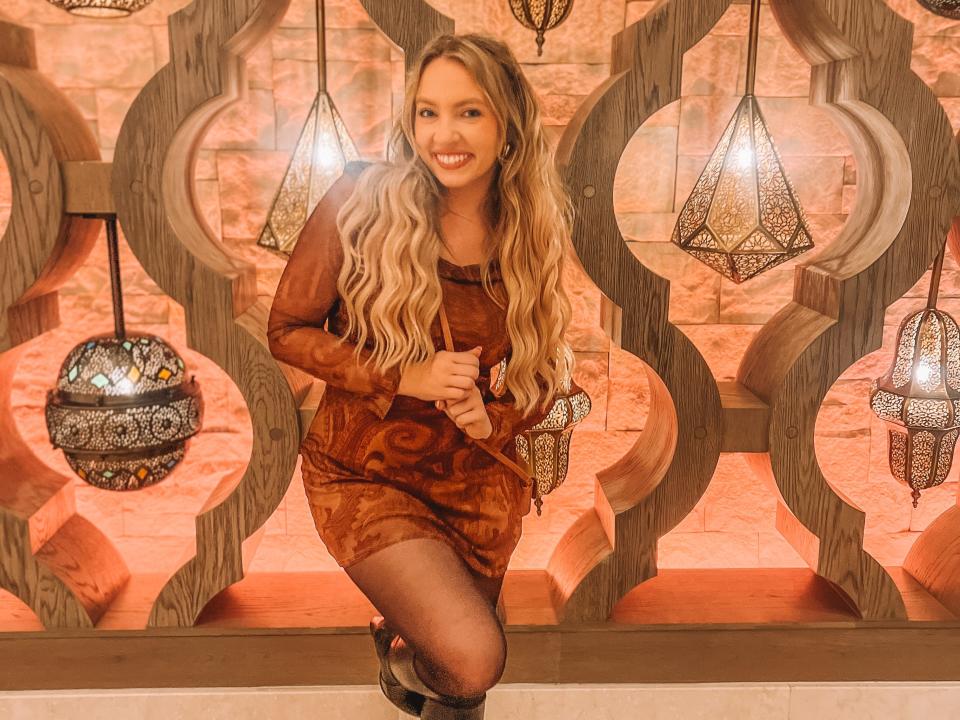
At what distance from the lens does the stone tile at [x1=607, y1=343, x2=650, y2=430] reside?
2199mm

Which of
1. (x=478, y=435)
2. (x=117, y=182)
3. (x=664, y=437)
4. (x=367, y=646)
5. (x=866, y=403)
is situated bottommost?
(x=367, y=646)

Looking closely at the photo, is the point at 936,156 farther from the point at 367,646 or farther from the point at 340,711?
the point at 340,711

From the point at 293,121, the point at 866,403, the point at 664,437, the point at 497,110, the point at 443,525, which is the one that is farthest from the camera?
the point at 866,403

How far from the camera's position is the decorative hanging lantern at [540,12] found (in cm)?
148

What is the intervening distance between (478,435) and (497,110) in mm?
469

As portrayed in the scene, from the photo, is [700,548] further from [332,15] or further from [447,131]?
[332,15]

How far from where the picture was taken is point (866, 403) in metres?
2.22

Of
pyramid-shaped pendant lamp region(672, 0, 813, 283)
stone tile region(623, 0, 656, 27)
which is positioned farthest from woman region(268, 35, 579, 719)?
stone tile region(623, 0, 656, 27)

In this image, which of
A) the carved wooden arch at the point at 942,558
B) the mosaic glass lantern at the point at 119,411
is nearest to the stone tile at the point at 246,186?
the mosaic glass lantern at the point at 119,411

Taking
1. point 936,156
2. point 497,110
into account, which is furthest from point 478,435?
point 936,156

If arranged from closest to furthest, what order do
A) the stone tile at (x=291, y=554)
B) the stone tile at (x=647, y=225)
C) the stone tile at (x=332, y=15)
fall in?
1. the stone tile at (x=332, y=15)
2. the stone tile at (x=647, y=225)
3. the stone tile at (x=291, y=554)

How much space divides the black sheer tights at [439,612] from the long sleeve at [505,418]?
19cm

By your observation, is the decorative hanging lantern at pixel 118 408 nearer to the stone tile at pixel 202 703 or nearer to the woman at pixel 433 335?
the woman at pixel 433 335

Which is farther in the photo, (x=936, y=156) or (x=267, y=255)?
(x=267, y=255)
